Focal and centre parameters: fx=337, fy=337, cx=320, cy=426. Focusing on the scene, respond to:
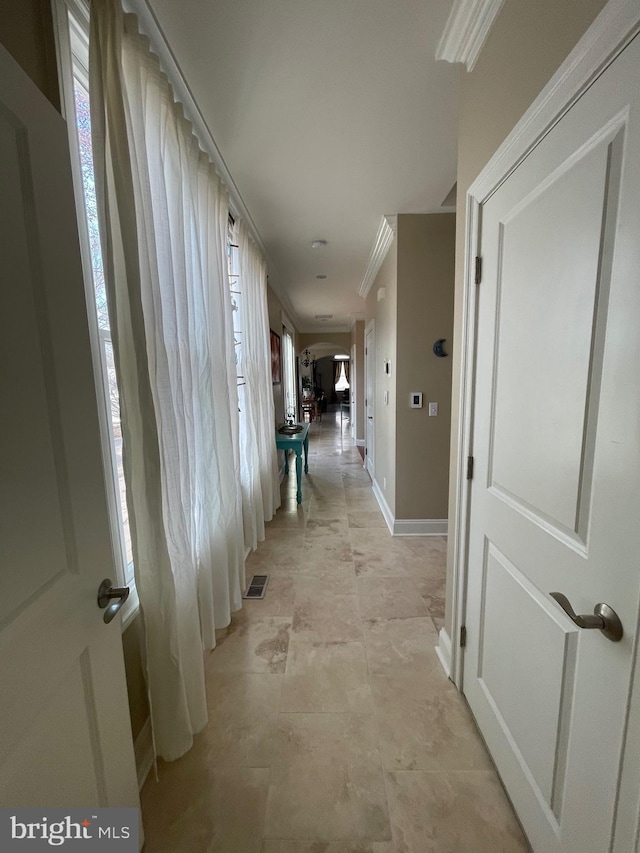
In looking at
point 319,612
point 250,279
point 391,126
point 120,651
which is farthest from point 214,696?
point 391,126

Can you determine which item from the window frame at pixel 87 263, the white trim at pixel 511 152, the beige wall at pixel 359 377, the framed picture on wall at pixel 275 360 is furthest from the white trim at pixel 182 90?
the beige wall at pixel 359 377

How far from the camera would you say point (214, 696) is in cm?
157

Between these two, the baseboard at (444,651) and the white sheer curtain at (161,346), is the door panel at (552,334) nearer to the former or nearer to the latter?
the baseboard at (444,651)

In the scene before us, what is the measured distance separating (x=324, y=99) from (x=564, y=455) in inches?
73.4

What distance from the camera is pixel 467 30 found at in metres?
1.24

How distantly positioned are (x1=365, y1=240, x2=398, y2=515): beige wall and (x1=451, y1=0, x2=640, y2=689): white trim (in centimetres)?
159

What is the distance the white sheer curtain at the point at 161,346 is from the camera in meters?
1.01

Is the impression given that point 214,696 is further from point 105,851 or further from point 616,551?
point 616,551

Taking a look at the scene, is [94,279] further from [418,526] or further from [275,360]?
[275,360]

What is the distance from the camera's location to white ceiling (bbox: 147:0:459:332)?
1.22 m

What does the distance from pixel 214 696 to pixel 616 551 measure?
1.72 metres

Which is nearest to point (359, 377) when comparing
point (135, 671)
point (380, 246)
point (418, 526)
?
point (380, 246)

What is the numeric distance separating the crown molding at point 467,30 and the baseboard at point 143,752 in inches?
111

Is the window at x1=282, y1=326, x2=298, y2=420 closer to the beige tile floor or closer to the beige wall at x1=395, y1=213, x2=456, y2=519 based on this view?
the beige wall at x1=395, y1=213, x2=456, y2=519
